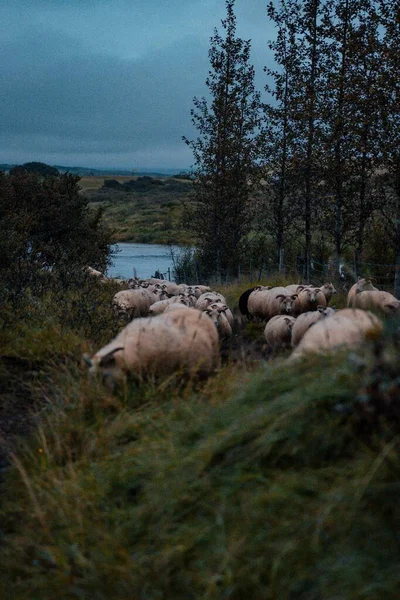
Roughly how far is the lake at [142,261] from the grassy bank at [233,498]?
37.0m

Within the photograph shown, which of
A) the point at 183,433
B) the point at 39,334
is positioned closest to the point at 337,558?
the point at 183,433

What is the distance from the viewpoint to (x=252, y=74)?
3097cm

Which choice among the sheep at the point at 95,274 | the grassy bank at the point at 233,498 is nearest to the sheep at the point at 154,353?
the grassy bank at the point at 233,498

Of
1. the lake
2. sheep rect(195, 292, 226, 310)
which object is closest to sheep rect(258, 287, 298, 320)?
sheep rect(195, 292, 226, 310)

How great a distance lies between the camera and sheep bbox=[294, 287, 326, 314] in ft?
47.8

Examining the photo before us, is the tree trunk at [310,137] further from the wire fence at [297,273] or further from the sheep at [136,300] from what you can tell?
the sheep at [136,300]

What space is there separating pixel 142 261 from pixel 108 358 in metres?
54.0

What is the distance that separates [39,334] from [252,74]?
24456mm

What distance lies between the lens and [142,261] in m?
59.9

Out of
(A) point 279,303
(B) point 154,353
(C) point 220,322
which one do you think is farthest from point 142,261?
(B) point 154,353

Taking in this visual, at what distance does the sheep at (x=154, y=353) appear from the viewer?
622 cm

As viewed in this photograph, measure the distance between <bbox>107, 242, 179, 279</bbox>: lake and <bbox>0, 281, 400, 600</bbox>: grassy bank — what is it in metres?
37.0

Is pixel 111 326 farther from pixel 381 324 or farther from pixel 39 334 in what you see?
pixel 381 324

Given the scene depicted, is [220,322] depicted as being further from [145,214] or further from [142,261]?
[145,214]
